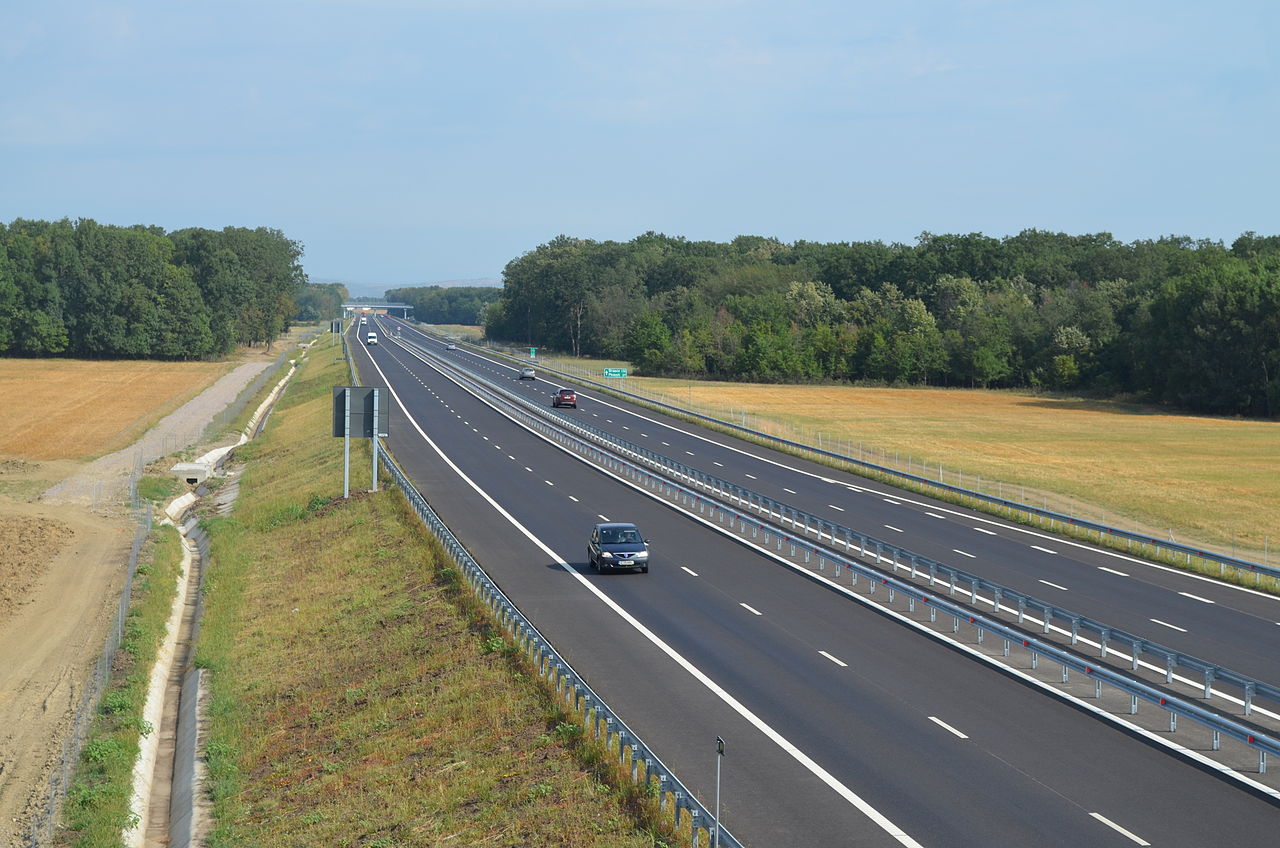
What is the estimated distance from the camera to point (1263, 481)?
6556 cm

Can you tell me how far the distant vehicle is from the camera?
36781 millimetres

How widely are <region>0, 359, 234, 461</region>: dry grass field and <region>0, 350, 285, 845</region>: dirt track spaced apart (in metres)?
9.55

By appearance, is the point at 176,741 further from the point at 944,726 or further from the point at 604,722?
the point at 944,726

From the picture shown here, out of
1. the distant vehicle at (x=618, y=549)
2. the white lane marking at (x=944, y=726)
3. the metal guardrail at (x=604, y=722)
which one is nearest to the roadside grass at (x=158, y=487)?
the metal guardrail at (x=604, y=722)

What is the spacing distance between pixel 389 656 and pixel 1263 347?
97.9m

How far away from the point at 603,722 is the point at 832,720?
4.31 metres

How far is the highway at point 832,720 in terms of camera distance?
57.4 ft

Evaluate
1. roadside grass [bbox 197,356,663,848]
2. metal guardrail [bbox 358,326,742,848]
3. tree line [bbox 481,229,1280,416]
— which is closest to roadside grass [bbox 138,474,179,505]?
roadside grass [bbox 197,356,663,848]

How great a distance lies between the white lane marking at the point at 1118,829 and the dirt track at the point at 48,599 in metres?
17.7

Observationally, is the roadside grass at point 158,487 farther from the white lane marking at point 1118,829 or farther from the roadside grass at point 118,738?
the white lane marking at point 1118,829

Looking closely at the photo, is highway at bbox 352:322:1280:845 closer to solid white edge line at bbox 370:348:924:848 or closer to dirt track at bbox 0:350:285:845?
solid white edge line at bbox 370:348:924:848

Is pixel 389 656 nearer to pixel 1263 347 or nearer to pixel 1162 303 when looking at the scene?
pixel 1263 347

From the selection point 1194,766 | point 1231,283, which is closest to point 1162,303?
point 1231,283

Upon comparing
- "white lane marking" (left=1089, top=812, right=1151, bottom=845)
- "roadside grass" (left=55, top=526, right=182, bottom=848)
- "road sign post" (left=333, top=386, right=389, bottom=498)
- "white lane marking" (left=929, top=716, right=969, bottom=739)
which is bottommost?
"roadside grass" (left=55, top=526, right=182, bottom=848)
